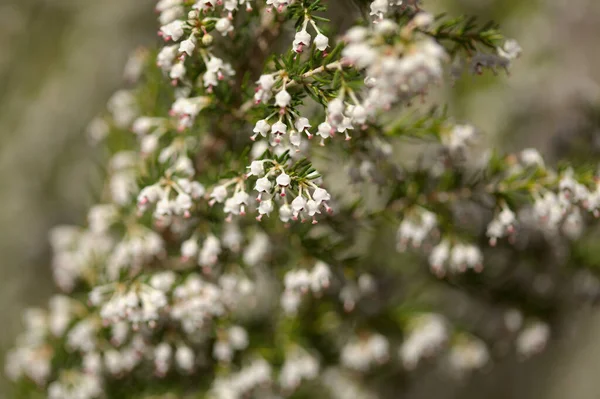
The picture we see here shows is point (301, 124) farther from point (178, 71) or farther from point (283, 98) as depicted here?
point (178, 71)

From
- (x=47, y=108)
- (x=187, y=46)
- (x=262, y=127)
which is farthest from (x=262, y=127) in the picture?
(x=47, y=108)

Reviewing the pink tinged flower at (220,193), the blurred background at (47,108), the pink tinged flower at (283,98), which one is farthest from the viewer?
the blurred background at (47,108)

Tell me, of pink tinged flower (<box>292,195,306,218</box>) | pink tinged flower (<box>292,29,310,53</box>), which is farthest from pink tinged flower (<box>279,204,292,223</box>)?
pink tinged flower (<box>292,29,310,53</box>)

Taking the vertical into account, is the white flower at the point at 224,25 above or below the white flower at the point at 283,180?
above

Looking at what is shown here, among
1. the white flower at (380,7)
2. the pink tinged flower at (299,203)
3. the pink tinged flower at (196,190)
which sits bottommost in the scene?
the pink tinged flower at (196,190)

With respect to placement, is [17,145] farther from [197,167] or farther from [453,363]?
[453,363]

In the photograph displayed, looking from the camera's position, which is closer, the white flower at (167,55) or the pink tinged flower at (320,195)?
the pink tinged flower at (320,195)

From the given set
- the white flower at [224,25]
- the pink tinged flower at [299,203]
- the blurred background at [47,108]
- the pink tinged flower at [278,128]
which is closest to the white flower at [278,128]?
the pink tinged flower at [278,128]

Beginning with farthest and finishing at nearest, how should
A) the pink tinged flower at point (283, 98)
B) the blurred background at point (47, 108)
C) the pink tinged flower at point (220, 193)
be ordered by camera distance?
the blurred background at point (47, 108) < the pink tinged flower at point (220, 193) < the pink tinged flower at point (283, 98)

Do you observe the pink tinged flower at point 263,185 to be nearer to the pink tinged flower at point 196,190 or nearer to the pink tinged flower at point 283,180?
the pink tinged flower at point 283,180

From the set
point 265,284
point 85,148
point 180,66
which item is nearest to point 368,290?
point 180,66

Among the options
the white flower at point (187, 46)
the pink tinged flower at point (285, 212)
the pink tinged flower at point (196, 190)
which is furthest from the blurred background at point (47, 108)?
the pink tinged flower at point (285, 212)
